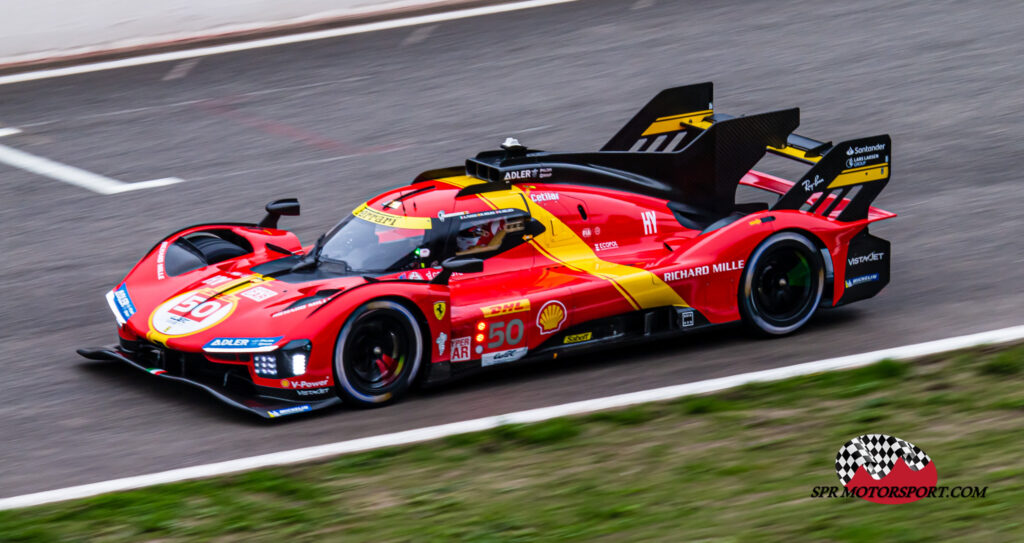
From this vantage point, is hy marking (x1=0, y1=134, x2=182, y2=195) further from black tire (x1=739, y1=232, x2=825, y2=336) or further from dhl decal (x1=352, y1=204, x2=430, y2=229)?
black tire (x1=739, y1=232, x2=825, y2=336)

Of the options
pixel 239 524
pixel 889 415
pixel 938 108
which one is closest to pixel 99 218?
pixel 239 524

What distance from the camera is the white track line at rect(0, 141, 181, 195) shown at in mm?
14852

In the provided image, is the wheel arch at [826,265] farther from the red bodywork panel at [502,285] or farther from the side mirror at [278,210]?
the side mirror at [278,210]

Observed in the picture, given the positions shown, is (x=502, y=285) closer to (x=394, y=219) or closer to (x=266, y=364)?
(x=394, y=219)

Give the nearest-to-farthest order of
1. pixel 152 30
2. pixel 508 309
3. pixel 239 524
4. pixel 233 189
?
pixel 239 524
pixel 508 309
pixel 233 189
pixel 152 30

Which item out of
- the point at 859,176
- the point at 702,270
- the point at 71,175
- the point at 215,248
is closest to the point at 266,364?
the point at 215,248

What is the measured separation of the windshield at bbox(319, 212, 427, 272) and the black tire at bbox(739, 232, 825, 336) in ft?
8.61

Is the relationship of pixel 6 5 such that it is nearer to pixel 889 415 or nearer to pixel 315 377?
pixel 315 377

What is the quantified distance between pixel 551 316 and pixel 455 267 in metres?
0.85

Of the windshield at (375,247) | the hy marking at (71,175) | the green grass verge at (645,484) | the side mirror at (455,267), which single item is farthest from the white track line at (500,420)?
the hy marking at (71,175)

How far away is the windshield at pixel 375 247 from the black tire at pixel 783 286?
262 centimetres

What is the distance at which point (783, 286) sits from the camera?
10281mm

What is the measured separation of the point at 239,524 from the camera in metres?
6.78

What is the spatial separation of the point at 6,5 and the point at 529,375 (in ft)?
42.7
